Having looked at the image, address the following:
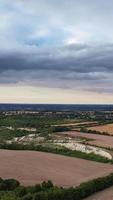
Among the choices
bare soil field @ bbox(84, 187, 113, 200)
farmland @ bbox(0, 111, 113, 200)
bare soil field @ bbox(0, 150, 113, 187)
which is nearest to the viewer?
bare soil field @ bbox(84, 187, 113, 200)

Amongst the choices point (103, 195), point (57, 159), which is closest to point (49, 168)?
point (57, 159)

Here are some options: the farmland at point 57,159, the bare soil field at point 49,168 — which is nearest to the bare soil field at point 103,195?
the farmland at point 57,159

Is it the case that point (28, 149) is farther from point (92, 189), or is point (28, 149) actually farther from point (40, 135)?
point (92, 189)

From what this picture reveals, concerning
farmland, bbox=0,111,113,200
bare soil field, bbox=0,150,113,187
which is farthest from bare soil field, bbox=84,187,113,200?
bare soil field, bbox=0,150,113,187

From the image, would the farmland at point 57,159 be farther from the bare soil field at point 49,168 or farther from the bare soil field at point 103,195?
the bare soil field at point 103,195

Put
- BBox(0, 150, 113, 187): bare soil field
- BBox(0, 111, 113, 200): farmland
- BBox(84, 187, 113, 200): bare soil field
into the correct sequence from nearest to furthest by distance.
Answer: BBox(84, 187, 113, 200): bare soil field → BBox(0, 150, 113, 187): bare soil field → BBox(0, 111, 113, 200): farmland

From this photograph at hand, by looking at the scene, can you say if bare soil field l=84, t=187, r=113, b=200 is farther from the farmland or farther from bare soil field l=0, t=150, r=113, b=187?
bare soil field l=0, t=150, r=113, b=187

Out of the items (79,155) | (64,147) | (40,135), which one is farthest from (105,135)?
(79,155)

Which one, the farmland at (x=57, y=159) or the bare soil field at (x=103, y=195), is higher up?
the farmland at (x=57, y=159)
